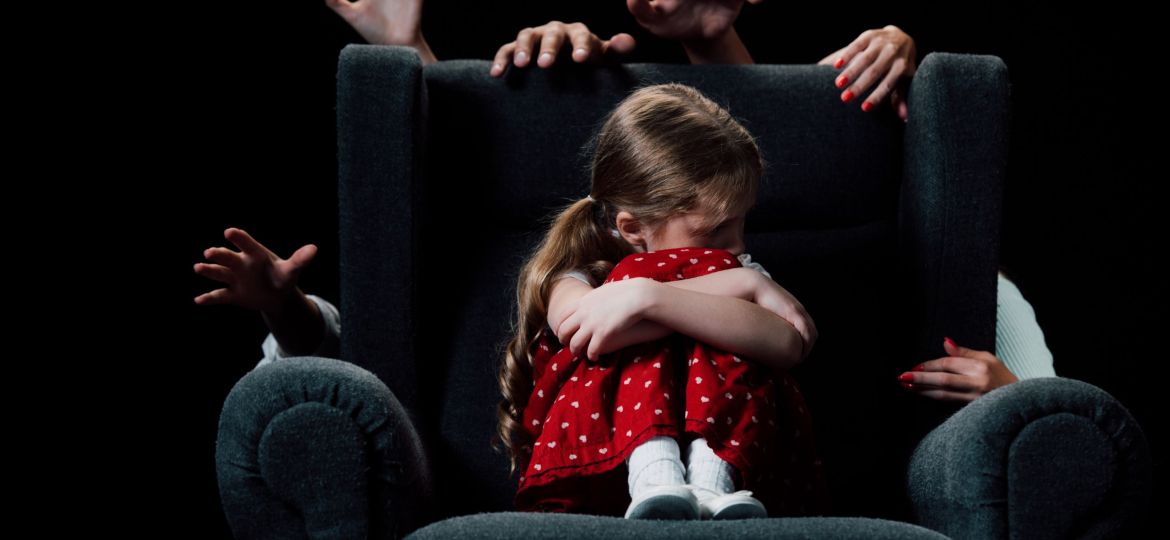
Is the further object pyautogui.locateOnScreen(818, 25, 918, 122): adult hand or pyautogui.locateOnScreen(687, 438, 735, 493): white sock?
pyautogui.locateOnScreen(818, 25, 918, 122): adult hand

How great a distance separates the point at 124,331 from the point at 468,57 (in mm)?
925

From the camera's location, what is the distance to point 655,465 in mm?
1525

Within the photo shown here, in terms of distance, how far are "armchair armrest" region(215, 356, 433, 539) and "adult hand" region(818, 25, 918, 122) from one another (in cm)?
105

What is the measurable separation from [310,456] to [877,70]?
120 cm

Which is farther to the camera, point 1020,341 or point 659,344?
point 1020,341

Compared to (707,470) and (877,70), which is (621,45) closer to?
(877,70)

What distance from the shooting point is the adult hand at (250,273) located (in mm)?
1920

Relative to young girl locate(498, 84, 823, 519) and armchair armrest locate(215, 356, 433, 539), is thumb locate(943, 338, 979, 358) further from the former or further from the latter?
armchair armrest locate(215, 356, 433, 539)

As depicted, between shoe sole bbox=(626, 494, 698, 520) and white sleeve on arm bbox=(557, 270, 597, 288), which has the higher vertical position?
white sleeve on arm bbox=(557, 270, 597, 288)

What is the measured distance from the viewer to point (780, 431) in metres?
1.69

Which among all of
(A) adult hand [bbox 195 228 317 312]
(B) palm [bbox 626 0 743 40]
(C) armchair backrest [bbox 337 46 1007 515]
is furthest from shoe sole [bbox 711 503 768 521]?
(B) palm [bbox 626 0 743 40]

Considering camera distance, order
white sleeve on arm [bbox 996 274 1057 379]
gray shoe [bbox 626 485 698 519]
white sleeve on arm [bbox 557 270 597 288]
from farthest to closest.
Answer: white sleeve on arm [bbox 996 274 1057 379] < white sleeve on arm [bbox 557 270 597 288] < gray shoe [bbox 626 485 698 519]

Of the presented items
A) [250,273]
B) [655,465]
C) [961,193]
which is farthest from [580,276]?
[961,193]

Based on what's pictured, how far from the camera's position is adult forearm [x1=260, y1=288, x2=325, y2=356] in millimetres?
2078
